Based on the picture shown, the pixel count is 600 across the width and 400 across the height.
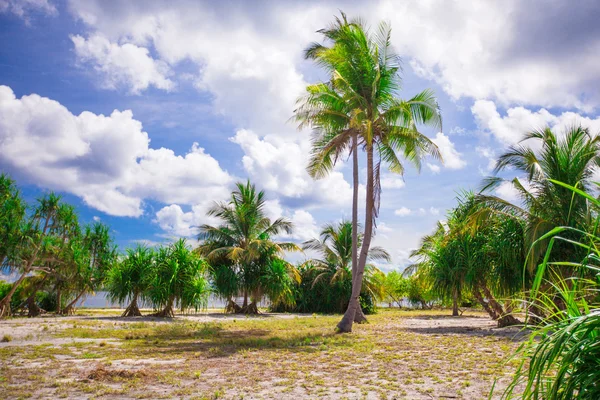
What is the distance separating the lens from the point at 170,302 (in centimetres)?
1797

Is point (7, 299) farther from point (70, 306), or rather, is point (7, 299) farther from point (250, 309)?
point (250, 309)

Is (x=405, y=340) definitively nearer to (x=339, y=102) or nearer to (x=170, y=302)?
(x=339, y=102)

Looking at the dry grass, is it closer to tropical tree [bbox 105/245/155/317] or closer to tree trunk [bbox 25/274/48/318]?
tropical tree [bbox 105/245/155/317]

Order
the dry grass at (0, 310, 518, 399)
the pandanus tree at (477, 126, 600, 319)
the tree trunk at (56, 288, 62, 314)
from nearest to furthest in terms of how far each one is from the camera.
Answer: the dry grass at (0, 310, 518, 399) < the pandanus tree at (477, 126, 600, 319) < the tree trunk at (56, 288, 62, 314)

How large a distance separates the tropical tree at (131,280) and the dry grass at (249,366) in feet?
18.1

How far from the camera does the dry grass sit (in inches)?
219

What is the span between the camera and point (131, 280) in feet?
58.0

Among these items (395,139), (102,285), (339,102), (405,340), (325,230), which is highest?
(339,102)

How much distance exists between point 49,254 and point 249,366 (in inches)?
534

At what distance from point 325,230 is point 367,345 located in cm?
1591

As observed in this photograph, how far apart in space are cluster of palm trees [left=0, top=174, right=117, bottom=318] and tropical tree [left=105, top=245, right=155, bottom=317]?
6.86 feet

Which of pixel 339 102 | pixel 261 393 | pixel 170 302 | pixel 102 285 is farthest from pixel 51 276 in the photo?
pixel 261 393

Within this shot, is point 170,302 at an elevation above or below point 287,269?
below

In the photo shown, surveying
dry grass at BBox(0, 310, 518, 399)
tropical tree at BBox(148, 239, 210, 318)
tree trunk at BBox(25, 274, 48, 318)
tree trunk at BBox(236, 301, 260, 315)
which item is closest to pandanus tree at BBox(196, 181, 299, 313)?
tree trunk at BBox(236, 301, 260, 315)
